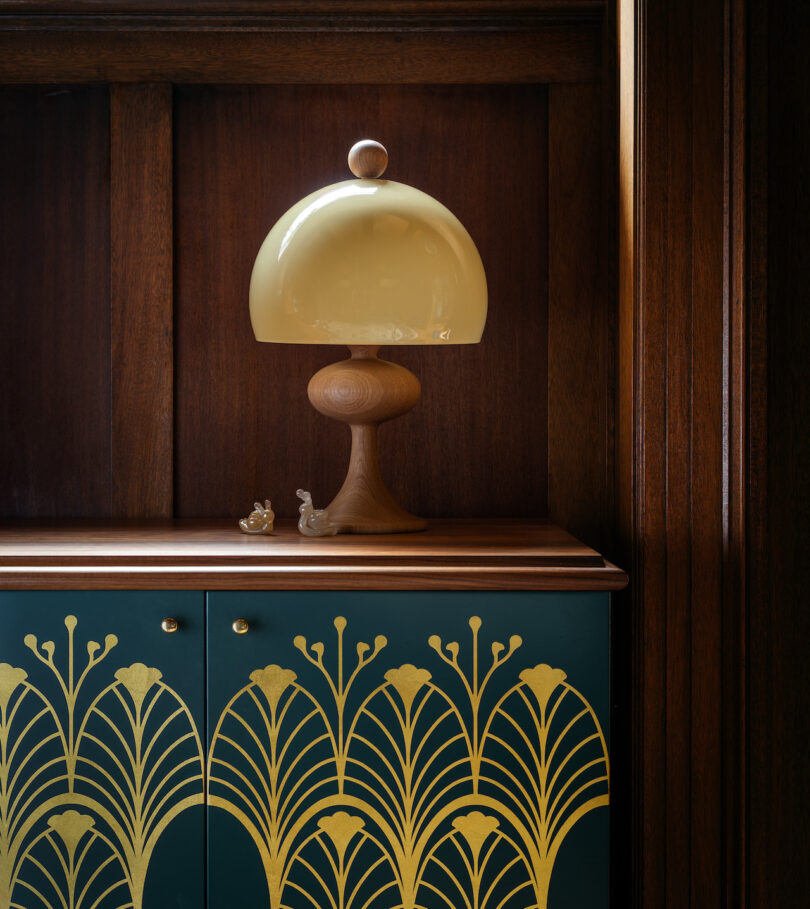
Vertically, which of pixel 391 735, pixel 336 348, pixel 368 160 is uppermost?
pixel 368 160

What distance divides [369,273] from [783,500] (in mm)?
633

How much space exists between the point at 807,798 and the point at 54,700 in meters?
1.00

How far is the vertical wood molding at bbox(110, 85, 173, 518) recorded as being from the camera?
1.49 m

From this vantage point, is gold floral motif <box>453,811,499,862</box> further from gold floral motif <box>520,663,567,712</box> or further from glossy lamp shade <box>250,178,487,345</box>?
glossy lamp shade <box>250,178,487,345</box>

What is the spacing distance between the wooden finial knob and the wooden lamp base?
0.81 ft

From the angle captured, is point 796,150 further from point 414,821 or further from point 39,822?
point 39,822

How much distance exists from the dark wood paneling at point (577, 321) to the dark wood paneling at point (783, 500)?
344mm

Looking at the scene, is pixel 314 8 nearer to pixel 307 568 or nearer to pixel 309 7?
pixel 309 7

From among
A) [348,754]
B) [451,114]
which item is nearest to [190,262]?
[451,114]

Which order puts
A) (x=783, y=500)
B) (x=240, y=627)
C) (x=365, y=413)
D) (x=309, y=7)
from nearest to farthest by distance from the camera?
(x=240, y=627) → (x=783, y=500) → (x=365, y=413) → (x=309, y=7)

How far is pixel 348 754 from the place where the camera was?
1.08 meters

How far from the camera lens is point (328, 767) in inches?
42.6

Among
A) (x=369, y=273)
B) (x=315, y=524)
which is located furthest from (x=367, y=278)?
(x=315, y=524)

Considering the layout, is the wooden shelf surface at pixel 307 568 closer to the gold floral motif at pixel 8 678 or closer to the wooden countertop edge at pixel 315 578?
the wooden countertop edge at pixel 315 578
